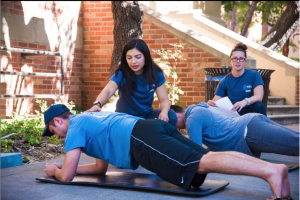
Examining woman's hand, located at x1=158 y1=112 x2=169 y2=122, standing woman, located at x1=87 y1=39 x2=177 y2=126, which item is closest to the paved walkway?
woman's hand, located at x1=158 y1=112 x2=169 y2=122

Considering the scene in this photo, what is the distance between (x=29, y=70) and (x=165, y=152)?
6261 millimetres

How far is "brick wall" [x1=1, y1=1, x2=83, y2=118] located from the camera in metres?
8.80

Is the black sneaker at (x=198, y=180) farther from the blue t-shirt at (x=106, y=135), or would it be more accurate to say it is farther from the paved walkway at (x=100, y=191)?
the blue t-shirt at (x=106, y=135)

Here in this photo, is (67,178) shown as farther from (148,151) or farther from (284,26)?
(284,26)

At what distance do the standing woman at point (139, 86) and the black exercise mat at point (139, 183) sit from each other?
2.80 ft

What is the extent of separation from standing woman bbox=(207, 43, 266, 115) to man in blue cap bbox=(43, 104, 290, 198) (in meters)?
2.35

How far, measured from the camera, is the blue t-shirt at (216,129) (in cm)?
473

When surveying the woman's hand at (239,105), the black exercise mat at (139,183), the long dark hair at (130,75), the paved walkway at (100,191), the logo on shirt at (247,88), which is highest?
the long dark hair at (130,75)

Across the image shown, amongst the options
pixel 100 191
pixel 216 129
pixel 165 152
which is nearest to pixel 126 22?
pixel 216 129

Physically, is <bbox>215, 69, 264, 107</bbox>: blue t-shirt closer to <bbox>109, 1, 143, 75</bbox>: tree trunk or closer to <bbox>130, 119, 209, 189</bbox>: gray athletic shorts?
<bbox>130, 119, 209, 189</bbox>: gray athletic shorts

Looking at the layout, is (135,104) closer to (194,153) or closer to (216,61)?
(194,153)

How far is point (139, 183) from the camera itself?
417cm

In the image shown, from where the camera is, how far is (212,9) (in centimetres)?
1496

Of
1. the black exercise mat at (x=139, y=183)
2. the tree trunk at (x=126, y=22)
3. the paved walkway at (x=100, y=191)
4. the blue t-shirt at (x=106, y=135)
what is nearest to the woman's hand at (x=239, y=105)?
the paved walkway at (x=100, y=191)
